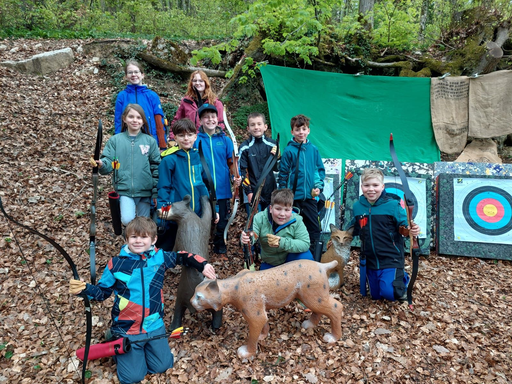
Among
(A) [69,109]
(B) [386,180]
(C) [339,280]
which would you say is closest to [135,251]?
(C) [339,280]

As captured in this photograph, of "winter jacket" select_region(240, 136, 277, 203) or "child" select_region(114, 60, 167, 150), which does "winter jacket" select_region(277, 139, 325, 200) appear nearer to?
"winter jacket" select_region(240, 136, 277, 203)

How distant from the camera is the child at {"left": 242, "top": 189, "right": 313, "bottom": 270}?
300cm

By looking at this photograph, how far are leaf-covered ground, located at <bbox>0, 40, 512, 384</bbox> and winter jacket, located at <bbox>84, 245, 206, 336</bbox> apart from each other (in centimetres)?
39

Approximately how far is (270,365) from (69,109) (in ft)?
20.4

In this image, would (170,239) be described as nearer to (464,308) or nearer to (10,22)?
(464,308)

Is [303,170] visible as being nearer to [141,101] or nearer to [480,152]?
[141,101]

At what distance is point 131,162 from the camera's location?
11.6ft

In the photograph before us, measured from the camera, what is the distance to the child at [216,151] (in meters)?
3.79

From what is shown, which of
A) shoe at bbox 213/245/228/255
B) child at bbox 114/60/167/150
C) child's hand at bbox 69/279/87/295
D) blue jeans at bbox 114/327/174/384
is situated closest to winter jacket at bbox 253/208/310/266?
shoe at bbox 213/245/228/255

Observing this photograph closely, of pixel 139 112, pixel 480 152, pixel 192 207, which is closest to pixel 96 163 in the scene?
pixel 139 112

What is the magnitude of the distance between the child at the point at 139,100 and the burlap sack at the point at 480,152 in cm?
533

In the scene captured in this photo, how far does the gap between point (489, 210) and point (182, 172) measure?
410cm

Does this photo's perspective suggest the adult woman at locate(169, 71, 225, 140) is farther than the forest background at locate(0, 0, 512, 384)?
Yes

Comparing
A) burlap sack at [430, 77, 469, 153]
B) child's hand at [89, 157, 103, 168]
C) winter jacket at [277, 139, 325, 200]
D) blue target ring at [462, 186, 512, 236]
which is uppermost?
burlap sack at [430, 77, 469, 153]
